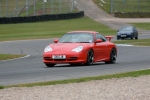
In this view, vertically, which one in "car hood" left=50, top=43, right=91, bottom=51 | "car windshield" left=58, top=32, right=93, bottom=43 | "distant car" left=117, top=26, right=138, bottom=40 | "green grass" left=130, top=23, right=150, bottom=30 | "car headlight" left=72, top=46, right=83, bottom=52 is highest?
"car windshield" left=58, top=32, right=93, bottom=43

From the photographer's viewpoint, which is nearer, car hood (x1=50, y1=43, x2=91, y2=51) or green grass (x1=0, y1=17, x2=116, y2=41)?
car hood (x1=50, y1=43, x2=91, y2=51)

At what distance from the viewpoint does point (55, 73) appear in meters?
16.8

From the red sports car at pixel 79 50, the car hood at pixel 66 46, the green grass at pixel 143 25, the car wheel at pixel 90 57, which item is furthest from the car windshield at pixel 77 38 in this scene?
the green grass at pixel 143 25

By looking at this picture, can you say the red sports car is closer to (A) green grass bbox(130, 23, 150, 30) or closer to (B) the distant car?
(B) the distant car

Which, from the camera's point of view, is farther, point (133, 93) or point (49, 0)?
point (49, 0)

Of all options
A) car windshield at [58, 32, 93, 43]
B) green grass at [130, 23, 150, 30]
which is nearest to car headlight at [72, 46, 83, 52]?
car windshield at [58, 32, 93, 43]

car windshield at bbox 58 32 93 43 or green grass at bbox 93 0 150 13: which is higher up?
car windshield at bbox 58 32 93 43

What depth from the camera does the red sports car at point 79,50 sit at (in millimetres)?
19516

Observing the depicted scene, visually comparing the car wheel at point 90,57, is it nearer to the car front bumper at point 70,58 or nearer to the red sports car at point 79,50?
the red sports car at point 79,50

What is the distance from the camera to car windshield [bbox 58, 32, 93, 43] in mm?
20531

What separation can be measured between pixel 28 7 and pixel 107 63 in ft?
165

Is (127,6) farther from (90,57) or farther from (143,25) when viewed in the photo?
(90,57)

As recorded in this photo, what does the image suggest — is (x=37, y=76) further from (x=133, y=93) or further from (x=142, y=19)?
(x=142, y=19)

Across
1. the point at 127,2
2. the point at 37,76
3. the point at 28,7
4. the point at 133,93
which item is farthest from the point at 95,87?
the point at 127,2
